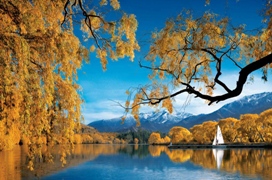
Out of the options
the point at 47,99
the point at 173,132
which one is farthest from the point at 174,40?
the point at 173,132

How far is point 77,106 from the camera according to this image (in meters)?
5.43

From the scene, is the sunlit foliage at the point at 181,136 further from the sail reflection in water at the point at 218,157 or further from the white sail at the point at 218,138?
the sail reflection in water at the point at 218,157

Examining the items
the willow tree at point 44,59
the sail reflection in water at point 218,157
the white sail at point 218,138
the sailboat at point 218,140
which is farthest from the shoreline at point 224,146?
the willow tree at point 44,59

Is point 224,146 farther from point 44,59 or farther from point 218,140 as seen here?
point 44,59

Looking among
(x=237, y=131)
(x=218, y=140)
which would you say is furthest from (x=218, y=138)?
(x=237, y=131)

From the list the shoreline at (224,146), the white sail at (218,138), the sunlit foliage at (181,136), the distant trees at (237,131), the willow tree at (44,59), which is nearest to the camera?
the willow tree at (44,59)

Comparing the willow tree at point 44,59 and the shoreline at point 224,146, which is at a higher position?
the willow tree at point 44,59

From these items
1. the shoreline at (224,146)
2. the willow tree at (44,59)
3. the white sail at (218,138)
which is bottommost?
the shoreline at (224,146)

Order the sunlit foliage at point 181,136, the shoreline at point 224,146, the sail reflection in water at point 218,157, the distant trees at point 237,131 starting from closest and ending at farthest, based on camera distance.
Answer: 1. the sail reflection in water at point 218,157
2. the distant trees at point 237,131
3. the shoreline at point 224,146
4. the sunlit foliage at point 181,136

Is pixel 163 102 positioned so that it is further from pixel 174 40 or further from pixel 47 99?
pixel 47 99

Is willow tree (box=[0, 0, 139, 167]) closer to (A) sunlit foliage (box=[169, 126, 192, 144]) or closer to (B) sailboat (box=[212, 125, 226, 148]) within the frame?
(B) sailboat (box=[212, 125, 226, 148])

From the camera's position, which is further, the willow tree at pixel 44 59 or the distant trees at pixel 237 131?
the distant trees at pixel 237 131

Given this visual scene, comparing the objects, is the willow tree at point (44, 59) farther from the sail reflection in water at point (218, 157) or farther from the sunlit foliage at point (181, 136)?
the sunlit foliage at point (181, 136)

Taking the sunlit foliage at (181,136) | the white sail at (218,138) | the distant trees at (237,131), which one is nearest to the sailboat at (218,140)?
the white sail at (218,138)
